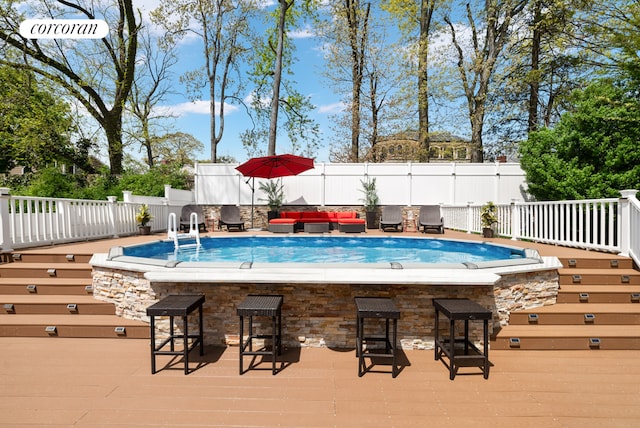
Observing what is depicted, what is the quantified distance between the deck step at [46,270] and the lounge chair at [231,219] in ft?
19.3

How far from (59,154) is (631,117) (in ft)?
73.8

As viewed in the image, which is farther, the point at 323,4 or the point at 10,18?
the point at 323,4

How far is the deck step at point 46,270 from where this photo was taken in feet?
13.7

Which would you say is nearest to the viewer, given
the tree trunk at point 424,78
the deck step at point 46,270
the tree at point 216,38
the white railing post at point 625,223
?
the deck step at point 46,270

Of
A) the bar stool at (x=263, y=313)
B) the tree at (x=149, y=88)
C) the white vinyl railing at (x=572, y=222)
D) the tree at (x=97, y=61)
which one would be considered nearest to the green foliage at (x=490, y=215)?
the white vinyl railing at (x=572, y=222)

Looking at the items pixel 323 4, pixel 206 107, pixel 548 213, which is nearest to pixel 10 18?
pixel 206 107

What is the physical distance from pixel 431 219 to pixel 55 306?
30.7ft

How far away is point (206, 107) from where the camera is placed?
17.1 meters

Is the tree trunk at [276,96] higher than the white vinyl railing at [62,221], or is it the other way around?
the tree trunk at [276,96]

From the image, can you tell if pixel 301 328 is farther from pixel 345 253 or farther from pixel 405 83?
pixel 405 83

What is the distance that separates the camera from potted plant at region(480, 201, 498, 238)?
7.45 meters

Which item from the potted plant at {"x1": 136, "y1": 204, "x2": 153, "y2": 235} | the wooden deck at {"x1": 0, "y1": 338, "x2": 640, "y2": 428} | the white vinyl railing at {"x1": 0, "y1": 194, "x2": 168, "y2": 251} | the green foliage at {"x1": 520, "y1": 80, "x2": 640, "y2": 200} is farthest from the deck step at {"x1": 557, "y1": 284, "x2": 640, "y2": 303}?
the potted plant at {"x1": 136, "y1": 204, "x2": 153, "y2": 235}

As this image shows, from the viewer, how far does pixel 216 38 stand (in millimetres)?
16562

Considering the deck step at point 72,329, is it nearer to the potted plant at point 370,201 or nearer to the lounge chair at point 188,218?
the lounge chair at point 188,218
